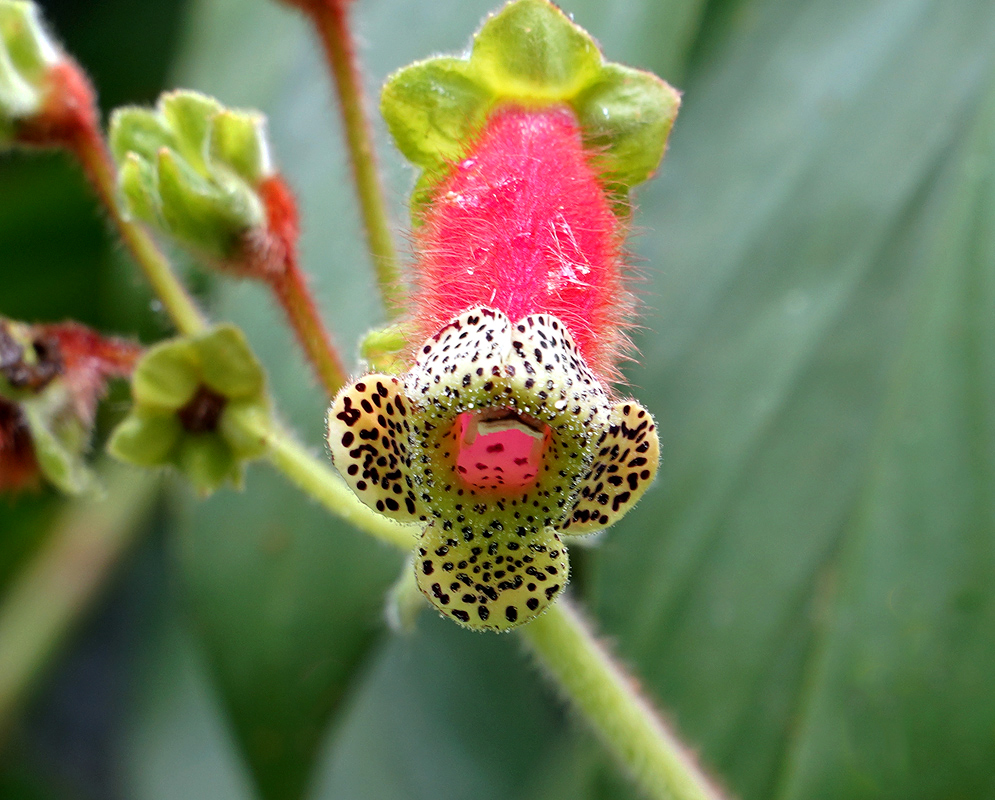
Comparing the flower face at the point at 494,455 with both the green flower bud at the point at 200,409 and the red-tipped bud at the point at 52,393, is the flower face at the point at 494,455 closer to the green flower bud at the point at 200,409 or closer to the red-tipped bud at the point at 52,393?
the green flower bud at the point at 200,409

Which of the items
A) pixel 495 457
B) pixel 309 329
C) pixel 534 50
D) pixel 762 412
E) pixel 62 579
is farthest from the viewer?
pixel 62 579

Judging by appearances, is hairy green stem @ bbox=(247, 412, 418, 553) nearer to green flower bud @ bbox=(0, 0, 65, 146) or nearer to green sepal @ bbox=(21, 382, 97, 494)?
green sepal @ bbox=(21, 382, 97, 494)

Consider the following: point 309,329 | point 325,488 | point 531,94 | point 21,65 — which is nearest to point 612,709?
point 325,488

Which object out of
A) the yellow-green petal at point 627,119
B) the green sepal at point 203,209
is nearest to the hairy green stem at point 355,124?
the green sepal at point 203,209

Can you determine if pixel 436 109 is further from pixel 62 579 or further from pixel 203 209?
pixel 62 579

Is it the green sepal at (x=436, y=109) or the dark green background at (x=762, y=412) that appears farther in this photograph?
the dark green background at (x=762, y=412)

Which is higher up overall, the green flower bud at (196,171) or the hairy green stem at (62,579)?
the green flower bud at (196,171)
